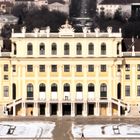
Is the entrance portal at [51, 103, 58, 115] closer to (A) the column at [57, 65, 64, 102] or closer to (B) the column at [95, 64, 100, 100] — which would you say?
(A) the column at [57, 65, 64, 102]

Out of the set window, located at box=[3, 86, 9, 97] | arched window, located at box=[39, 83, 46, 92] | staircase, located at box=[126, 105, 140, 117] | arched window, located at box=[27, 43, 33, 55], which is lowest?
staircase, located at box=[126, 105, 140, 117]

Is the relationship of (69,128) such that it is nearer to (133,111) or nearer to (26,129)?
(26,129)

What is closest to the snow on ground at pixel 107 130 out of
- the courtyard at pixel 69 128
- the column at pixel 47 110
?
the courtyard at pixel 69 128

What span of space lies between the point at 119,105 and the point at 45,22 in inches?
3356

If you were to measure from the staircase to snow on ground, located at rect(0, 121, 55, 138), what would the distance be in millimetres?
6615

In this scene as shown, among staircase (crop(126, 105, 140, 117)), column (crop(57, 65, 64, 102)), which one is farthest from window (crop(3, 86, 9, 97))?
staircase (crop(126, 105, 140, 117))

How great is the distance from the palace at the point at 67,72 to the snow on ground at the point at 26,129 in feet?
15.9

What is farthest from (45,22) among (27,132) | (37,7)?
(27,132)

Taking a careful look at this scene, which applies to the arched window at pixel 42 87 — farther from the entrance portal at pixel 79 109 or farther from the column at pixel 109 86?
the column at pixel 109 86

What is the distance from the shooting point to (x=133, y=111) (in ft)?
229

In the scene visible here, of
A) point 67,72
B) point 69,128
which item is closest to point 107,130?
point 69,128

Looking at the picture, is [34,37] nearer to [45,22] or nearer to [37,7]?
[45,22]

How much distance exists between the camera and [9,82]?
71188 mm

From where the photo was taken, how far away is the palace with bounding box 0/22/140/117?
7000 cm
